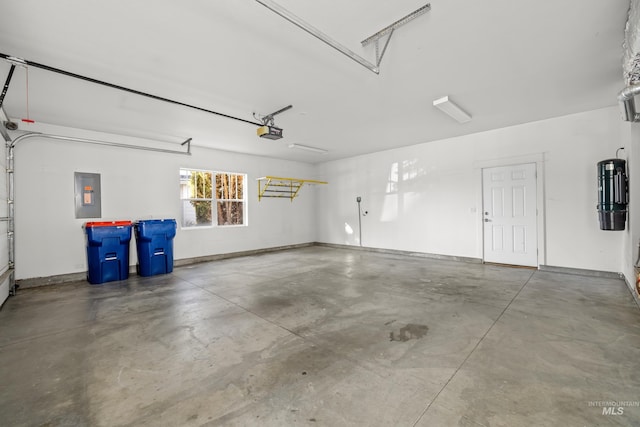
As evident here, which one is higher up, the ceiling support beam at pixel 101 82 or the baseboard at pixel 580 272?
the ceiling support beam at pixel 101 82

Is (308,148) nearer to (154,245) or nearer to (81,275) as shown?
(154,245)

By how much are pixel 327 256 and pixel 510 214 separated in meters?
4.20

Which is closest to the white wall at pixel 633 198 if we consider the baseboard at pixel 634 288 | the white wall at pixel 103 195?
the baseboard at pixel 634 288

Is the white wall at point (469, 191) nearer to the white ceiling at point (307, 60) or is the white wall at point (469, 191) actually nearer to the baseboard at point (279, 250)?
the baseboard at point (279, 250)

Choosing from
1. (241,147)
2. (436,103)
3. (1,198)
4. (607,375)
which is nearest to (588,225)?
(436,103)

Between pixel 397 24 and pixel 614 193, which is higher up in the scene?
pixel 397 24

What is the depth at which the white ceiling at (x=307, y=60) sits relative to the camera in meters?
2.30

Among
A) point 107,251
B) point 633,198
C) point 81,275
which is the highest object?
point 633,198

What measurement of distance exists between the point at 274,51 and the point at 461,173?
16.6 ft

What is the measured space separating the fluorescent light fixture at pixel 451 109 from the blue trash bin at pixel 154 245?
17.5 feet

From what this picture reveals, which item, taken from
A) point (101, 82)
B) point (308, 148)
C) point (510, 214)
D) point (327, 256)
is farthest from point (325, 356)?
point (308, 148)

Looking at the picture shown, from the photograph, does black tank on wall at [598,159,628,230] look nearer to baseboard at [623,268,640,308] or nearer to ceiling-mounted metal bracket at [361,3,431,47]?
baseboard at [623,268,640,308]

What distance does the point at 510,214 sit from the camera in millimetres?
5555

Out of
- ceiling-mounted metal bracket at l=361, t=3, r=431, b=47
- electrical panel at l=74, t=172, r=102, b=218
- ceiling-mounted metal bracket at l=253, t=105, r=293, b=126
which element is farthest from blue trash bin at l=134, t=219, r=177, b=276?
ceiling-mounted metal bracket at l=361, t=3, r=431, b=47
